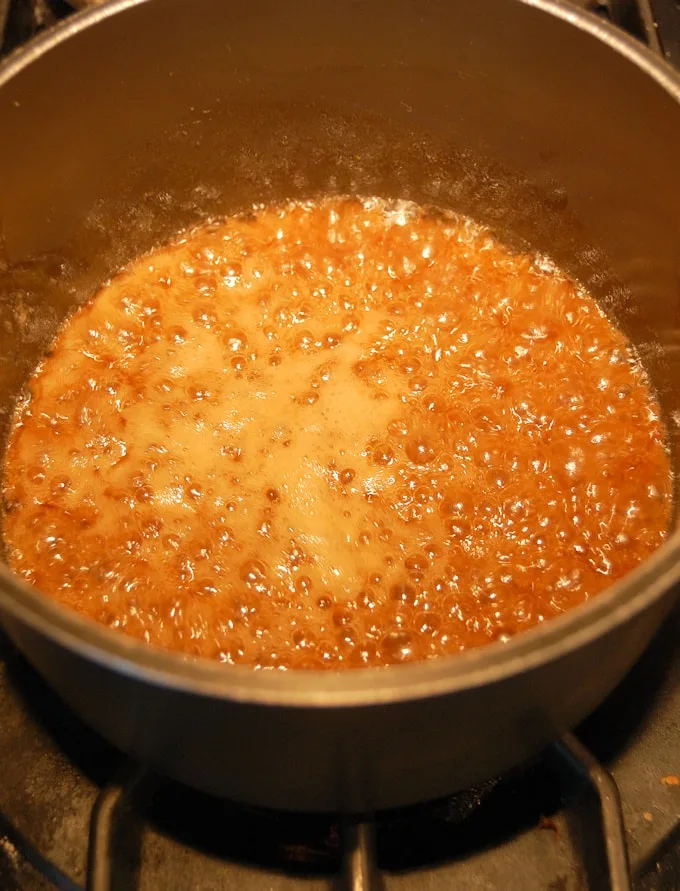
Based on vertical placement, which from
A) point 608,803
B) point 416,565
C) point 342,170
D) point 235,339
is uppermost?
point 342,170

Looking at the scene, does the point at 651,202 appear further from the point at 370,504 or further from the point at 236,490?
the point at 236,490

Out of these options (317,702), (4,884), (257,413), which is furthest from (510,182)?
(4,884)

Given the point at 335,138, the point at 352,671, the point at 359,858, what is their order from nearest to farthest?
the point at 352,671 → the point at 359,858 → the point at 335,138

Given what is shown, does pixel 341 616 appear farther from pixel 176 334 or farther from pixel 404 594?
pixel 176 334

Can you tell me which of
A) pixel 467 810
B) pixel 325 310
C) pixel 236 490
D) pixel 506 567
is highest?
pixel 325 310

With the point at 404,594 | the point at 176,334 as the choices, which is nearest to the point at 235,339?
the point at 176,334

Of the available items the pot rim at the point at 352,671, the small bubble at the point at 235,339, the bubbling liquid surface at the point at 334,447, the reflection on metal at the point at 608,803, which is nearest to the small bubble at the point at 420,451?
the bubbling liquid surface at the point at 334,447

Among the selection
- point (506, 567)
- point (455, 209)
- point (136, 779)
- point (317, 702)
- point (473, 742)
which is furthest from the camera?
point (455, 209)
